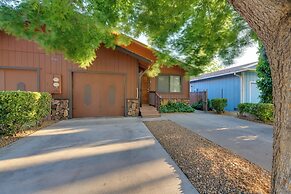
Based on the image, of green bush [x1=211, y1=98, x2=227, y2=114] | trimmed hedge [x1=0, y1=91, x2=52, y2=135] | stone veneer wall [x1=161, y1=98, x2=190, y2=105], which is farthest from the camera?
stone veneer wall [x1=161, y1=98, x2=190, y2=105]

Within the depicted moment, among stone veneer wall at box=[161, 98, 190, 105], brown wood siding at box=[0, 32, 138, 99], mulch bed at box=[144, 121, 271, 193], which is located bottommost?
mulch bed at box=[144, 121, 271, 193]

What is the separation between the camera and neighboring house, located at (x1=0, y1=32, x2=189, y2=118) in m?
10.2

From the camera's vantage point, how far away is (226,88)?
18.3 metres

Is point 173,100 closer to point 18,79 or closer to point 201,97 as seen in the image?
point 201,97

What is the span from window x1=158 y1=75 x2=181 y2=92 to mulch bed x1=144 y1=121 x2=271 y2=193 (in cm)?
1009

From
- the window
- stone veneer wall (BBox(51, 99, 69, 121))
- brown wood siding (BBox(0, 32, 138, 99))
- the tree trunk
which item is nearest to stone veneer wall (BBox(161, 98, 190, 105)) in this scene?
the window

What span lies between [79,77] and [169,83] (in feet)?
24.2

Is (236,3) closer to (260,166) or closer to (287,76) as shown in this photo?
(287,76)

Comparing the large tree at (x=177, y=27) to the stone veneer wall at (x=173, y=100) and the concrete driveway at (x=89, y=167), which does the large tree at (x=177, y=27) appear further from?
the stone veneer wall at (x=173, y=100)

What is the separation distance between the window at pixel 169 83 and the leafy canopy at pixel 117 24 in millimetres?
5060

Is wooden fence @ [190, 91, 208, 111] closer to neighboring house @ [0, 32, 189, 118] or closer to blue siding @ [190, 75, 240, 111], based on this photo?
blue siding @ [190, 75, 240, 111]

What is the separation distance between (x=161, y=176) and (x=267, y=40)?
2.62m

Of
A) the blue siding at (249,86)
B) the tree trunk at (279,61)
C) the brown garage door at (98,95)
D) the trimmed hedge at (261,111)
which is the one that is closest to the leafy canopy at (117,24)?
the trimmed hedge at (261,111)

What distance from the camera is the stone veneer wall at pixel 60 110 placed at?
34.8 ft
